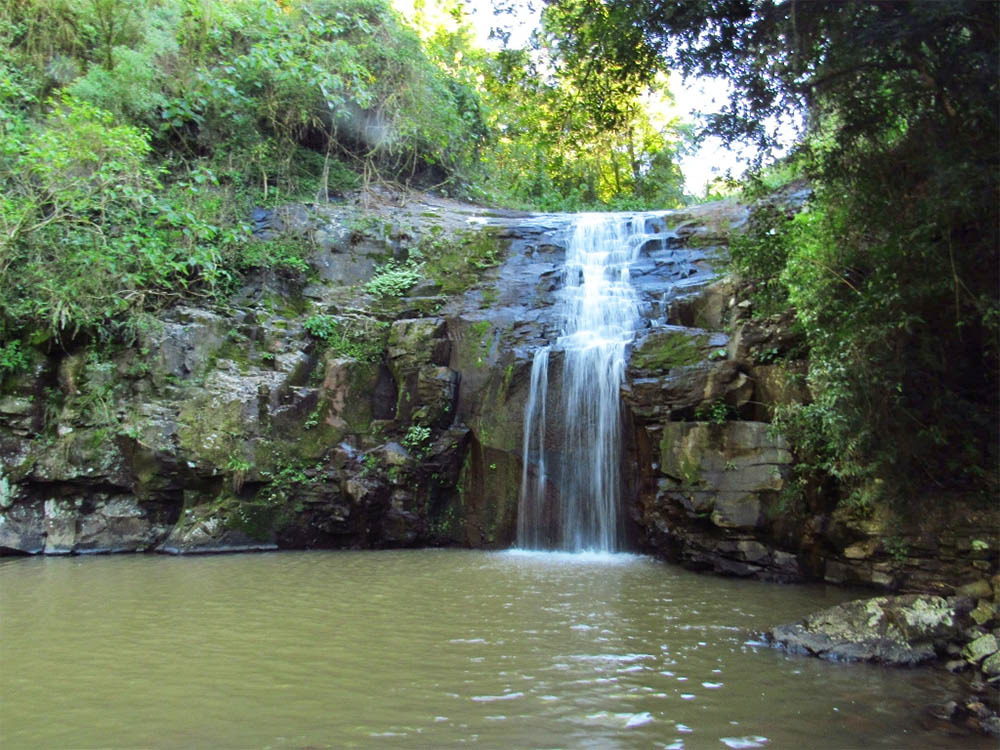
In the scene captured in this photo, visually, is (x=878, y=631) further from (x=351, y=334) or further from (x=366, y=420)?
(x=351, y=334)

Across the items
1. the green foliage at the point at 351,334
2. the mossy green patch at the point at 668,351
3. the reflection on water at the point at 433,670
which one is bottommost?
the reflection on water at the point at 433,670

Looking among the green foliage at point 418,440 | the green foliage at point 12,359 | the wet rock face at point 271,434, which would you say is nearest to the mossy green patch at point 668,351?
the wet rock face at point 271,434

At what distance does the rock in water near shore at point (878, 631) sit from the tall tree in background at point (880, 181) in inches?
59.2

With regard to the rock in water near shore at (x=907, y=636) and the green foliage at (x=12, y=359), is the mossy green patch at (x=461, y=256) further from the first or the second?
the rock in water near shore at (x=907, y=636)

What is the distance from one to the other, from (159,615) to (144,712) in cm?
257

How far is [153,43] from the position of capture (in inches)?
550

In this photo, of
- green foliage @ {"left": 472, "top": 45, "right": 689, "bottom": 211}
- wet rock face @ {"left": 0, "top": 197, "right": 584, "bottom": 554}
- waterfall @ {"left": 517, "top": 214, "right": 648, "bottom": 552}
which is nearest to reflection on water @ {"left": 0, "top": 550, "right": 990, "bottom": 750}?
waterfall @ {"left": 517, "top": 214, "right": 648, "bottom": 552}

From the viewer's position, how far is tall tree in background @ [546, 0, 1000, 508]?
5.20 meters

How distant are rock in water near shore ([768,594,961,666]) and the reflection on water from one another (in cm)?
20

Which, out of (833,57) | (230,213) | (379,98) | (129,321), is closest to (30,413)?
(129,321)

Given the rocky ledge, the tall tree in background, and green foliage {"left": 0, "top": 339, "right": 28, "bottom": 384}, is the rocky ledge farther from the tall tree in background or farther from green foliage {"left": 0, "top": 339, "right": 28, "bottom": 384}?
green foliage {"left": 0, "top": 339, "right": 28, "bottom": 384}

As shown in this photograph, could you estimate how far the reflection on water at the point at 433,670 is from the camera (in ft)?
13.2

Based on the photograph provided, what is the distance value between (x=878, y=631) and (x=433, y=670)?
3.43 m

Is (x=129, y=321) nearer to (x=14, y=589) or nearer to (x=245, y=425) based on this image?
(x=245, y=425)
